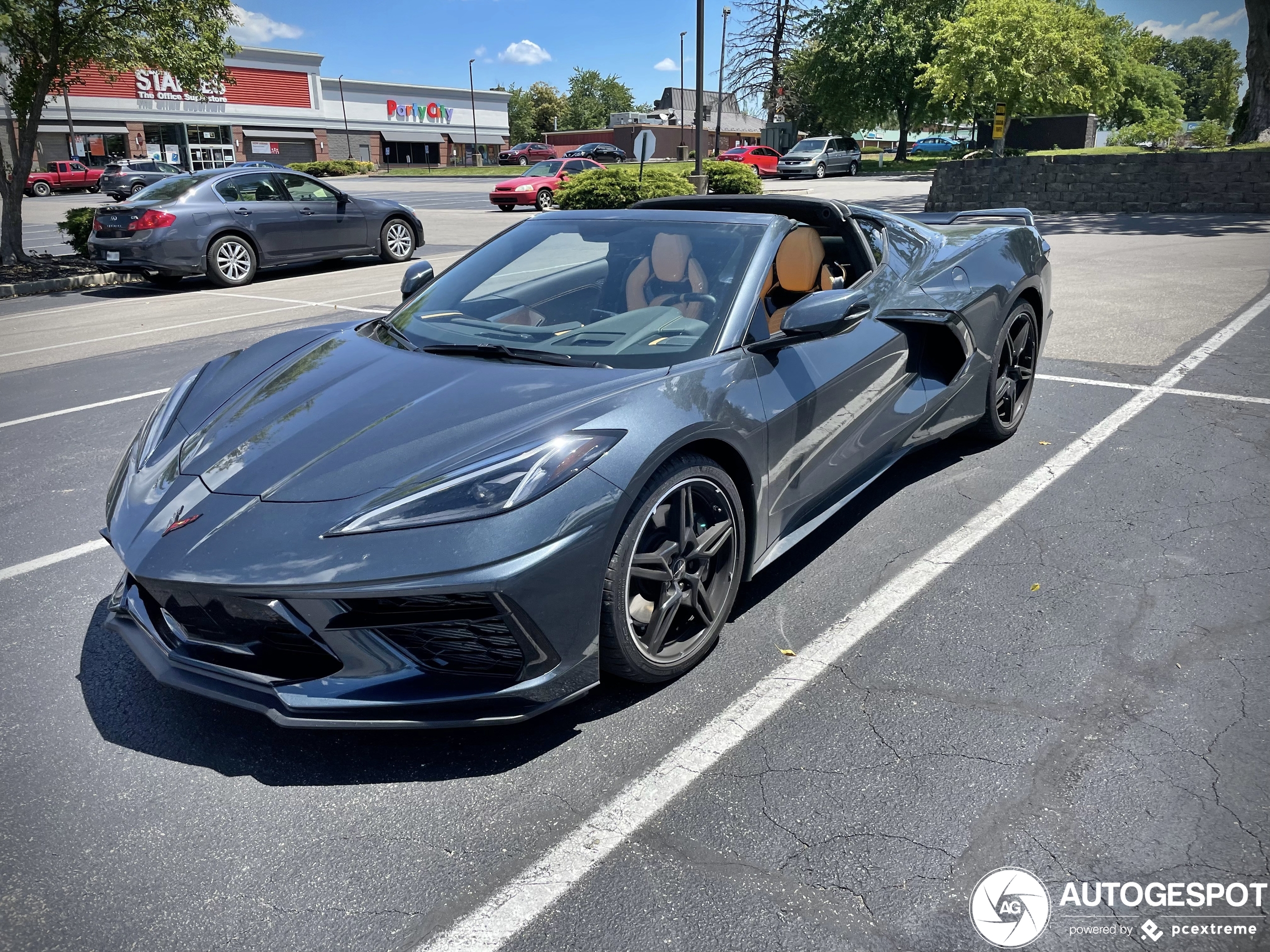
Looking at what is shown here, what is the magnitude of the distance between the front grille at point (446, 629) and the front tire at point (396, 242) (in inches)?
514

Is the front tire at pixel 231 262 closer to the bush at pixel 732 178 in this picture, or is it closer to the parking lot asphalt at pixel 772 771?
the parking lot asphalt at pixel 772 771

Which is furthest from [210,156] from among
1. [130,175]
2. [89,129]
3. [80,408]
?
[80,408]

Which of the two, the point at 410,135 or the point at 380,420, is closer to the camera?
the point at 380,420

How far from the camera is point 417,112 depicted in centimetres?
7256

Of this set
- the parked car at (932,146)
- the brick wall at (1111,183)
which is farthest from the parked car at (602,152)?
the parked car at (932,146)

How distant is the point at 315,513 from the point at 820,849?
149cm

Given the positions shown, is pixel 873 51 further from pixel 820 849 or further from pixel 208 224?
pixel 820 849

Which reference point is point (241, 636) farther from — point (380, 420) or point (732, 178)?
point (732, 178)

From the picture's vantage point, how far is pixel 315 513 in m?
2.37

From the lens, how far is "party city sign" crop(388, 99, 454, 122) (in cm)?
7056

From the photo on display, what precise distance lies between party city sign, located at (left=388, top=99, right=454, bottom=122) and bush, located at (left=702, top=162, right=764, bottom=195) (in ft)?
189

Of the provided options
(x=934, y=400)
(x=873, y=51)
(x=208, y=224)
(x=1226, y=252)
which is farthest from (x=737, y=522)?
(x=873, y=51)

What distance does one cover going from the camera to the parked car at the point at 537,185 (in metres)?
27.1

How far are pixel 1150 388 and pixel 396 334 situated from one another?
5.02 metres
